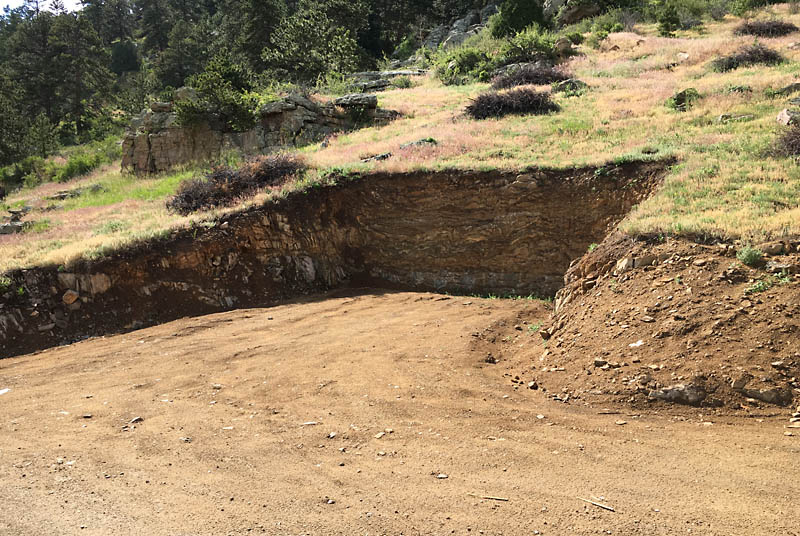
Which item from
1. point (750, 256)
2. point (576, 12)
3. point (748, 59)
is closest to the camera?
point (750, 256)

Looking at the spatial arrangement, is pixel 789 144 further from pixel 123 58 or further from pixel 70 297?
pixel 123 58

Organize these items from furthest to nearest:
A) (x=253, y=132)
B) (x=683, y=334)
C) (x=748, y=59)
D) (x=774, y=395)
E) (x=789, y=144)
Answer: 1. (x=253, y=132)
2. (x=748, y=59)
3. (x=789, y=144)
4. (x=683, y=334)
5. (x=774, y=395)

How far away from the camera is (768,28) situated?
28281 mm

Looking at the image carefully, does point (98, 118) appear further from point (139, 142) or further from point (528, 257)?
point (528, 257)

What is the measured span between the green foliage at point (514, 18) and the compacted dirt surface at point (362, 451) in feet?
121

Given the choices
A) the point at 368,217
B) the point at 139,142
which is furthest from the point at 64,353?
the point at 139,142

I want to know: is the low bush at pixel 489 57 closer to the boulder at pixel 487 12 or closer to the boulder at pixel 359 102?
the boulder at pixel 359 102

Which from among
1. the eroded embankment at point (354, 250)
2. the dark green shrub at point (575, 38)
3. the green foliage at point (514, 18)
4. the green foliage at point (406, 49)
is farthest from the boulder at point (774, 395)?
the green foliage at point (406, 49)

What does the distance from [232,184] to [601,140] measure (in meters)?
11.2

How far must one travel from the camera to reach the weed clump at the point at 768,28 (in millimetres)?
27922

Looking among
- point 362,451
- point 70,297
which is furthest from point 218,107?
point 362,451

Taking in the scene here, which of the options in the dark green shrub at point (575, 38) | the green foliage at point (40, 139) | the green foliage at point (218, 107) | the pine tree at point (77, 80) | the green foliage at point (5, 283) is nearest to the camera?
the green foliage at point (5, 283)

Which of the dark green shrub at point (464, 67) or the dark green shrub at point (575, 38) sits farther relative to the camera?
the dark green shrub at point (575, 38)

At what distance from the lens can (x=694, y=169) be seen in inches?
435
